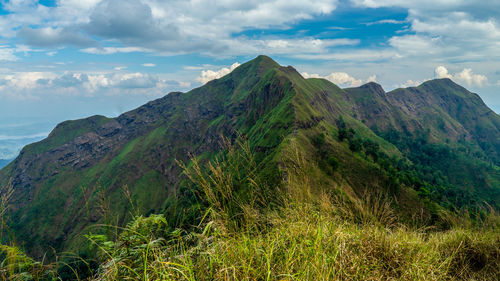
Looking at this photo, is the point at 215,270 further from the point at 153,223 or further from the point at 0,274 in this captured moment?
the point at 0,274

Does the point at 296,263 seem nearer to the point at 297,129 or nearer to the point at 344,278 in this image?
the point at 344,278

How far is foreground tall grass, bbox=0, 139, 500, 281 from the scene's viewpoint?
262cm

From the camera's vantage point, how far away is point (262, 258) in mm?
2822

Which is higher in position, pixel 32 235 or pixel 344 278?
pixel 344 278

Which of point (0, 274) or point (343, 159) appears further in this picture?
point (343, 159)

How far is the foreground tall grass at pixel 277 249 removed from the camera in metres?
2.62

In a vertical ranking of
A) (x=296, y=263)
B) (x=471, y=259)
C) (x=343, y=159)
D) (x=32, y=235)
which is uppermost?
(x=296, y=263)

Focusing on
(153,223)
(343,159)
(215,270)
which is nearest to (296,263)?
(215,270)

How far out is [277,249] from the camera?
3.13 m

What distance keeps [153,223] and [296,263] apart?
284 cm

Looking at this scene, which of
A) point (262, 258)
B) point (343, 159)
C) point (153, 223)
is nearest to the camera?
point (262, 258)

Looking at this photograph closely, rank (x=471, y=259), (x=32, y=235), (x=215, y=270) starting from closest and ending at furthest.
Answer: (x=215, y=270)
(x=471, y=259)
(x=32, y=235)

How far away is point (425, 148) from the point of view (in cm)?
16862

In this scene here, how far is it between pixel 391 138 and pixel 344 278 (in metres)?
220
